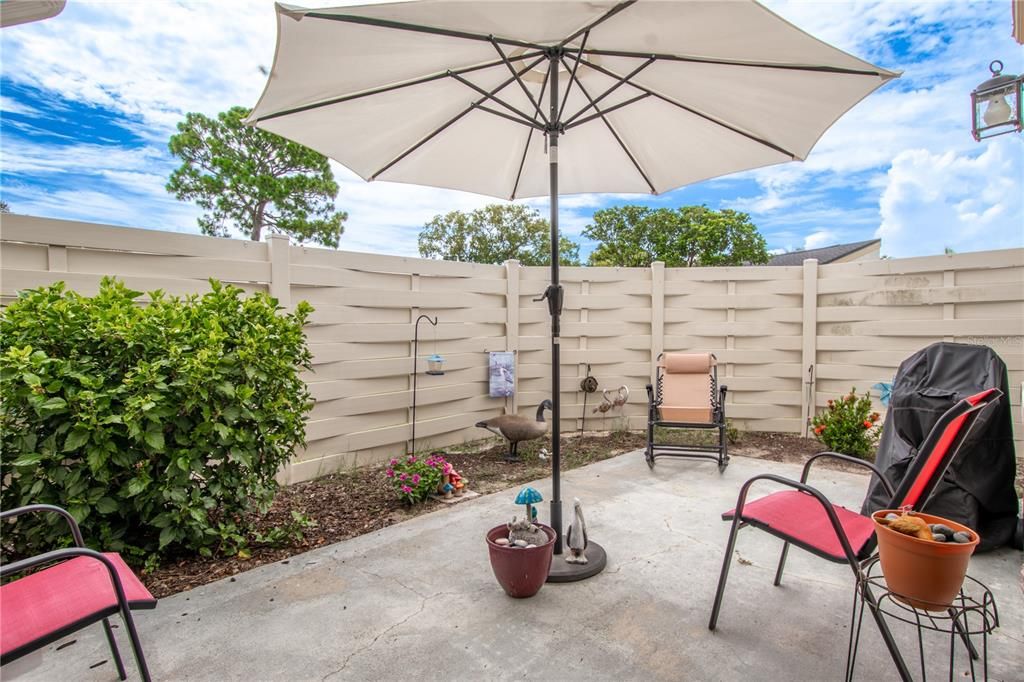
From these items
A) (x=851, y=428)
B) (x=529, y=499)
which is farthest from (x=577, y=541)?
(x=851, y=428)

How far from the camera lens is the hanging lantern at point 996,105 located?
3.80 m

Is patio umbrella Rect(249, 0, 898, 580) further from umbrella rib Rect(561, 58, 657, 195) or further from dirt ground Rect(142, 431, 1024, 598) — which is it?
dirt ground Rect(142, 431, 1024, 598)

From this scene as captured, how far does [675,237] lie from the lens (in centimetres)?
2486

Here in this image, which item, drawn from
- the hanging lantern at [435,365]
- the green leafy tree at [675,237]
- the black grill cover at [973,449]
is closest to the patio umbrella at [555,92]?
the black grill cover at [973,449]

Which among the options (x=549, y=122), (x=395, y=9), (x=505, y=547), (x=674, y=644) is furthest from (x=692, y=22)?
(x=674, y=644)

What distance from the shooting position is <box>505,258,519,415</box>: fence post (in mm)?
4953

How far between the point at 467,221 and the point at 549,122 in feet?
80.7

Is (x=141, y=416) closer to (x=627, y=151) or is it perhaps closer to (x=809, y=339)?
(x=627, y=151)

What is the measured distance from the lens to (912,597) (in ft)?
4.50

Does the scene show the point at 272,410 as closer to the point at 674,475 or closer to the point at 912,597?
the point at 912,597

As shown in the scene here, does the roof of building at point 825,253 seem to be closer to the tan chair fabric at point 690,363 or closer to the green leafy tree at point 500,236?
the green leafy tree at point 500,236

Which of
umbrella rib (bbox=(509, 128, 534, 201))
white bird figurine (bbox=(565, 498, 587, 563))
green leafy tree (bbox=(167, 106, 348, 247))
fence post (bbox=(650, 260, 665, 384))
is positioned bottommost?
white bird figurine (bbox=(565, 498, 587, 563))

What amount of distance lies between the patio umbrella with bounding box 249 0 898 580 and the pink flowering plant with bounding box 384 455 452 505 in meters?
1.10

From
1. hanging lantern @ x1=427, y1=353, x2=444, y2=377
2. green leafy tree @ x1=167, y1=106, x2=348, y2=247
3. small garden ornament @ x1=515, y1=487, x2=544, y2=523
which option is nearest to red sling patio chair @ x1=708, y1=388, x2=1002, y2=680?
small garden ornament @ x1=515, y1=487, x2=544, y2=523
